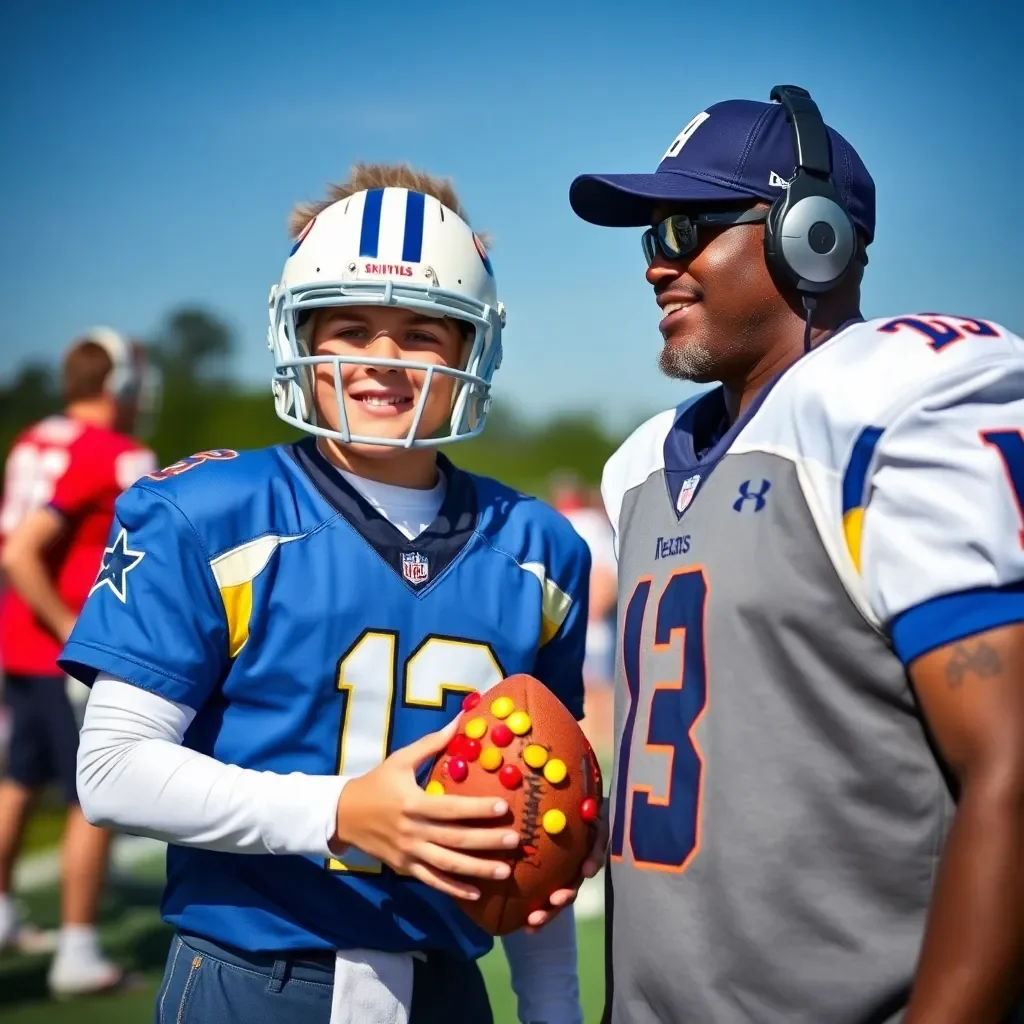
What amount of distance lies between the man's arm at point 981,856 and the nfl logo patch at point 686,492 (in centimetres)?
53

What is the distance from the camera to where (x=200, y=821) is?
6.06 ft

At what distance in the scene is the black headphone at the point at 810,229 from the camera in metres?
1.91

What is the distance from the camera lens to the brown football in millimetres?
1838

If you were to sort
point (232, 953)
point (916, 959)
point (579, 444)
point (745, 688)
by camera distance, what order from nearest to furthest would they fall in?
point (916, 959) < point (745, 688) < point (232, 953) < point (579, 444)

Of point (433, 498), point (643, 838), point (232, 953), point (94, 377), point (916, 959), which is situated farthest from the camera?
point (94, 377)

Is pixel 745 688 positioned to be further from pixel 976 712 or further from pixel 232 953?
pixel 232 953

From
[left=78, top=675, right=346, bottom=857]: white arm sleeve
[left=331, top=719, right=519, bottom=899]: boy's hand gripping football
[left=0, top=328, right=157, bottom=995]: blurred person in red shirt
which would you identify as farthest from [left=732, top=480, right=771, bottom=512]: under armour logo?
[left=0, top=328, right=157, bottom=995]: blurred person in red shirt

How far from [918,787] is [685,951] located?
1.32 ft

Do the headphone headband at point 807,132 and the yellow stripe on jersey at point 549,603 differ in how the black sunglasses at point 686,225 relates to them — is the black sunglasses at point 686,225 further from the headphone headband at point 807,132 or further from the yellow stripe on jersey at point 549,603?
the yellow stripe on jersey at point 549,603

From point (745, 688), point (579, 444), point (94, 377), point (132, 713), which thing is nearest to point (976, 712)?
point (745, 688)

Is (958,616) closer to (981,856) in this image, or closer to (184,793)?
(981,856)

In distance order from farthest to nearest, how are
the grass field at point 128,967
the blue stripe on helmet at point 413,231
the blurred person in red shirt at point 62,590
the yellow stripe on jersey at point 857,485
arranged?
the blurred person in red shirt at point 62,590 < the grass field at point 128,967 < the blue stripe on helmet at point 413,231 < the yellow stripe on jersey at point 857,485

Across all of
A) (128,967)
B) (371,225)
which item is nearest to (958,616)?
(371,225)

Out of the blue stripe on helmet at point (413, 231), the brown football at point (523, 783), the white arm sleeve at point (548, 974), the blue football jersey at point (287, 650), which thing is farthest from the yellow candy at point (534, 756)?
the blue stripe on helmet at point (413, 231)
